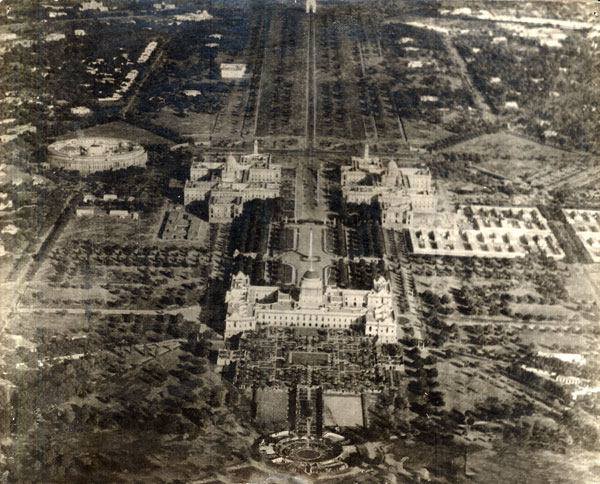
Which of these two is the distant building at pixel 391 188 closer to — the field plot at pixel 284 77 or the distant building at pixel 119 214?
the field plot at pixel 284 77

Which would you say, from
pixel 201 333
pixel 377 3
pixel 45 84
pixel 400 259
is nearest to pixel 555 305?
pixel 400 259

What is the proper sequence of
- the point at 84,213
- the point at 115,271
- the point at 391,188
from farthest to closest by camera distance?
the point at 391,188 → the point at 84,213 → the point at 115,271

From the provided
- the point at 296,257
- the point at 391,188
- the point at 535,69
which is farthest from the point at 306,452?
the point at 535,69

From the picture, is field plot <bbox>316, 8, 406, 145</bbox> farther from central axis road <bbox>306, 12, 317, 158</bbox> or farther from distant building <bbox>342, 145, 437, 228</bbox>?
distant building <bbox>342, 145, 437, 228</bbox>

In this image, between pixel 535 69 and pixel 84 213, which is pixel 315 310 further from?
pixel 535 69

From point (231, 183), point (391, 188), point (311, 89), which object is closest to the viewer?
point (231, 183)

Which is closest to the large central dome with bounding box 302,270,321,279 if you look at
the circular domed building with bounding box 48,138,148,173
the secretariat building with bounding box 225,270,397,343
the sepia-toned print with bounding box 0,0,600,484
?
the secretariat building with bounding box 225,270,397,343

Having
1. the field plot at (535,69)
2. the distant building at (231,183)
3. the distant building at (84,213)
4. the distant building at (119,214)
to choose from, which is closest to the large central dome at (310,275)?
the distant building at (231,183)

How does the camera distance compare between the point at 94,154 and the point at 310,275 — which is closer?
the point at 310,275
